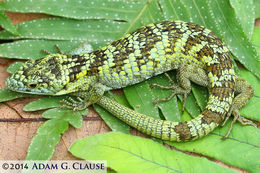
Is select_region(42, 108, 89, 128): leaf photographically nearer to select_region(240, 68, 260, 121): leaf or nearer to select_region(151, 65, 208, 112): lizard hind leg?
select_region(151, 65, 208, 112): lizard hind leg

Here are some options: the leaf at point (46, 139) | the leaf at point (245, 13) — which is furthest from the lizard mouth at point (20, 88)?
the leaf at point (245, 13)

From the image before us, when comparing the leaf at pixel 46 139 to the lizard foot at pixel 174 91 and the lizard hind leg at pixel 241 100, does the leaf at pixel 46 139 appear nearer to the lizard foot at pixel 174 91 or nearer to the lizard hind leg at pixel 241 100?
the lizard foot at pixel 174 91

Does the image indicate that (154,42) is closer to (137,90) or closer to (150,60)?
(150,60)

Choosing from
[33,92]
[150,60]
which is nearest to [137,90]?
[150,60]

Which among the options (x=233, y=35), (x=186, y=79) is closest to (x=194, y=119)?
(x=186, y=79)

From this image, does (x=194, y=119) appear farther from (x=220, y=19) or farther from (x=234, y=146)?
(x=220, y=19)

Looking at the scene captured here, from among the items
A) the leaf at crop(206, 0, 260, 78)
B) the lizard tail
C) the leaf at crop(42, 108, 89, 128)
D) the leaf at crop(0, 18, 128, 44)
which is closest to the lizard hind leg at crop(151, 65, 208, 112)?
the lizard tail
